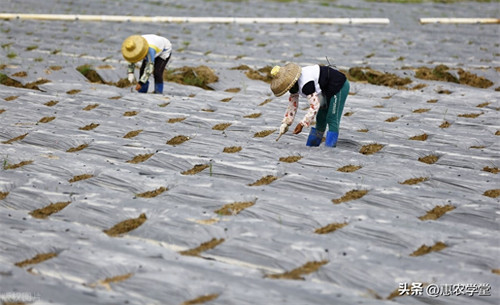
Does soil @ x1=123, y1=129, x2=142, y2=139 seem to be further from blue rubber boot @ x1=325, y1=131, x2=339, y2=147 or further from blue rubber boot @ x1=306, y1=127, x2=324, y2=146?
blue rubber boot @ x1=325, y1=131, x2=339, y2=147

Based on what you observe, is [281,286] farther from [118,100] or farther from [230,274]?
[118,100]

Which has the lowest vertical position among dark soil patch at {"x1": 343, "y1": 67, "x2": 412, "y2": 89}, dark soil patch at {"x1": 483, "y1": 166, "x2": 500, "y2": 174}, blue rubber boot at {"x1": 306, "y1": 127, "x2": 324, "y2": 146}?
dark soil patch at {"x1": 483, "y1": 166, "x2": 500, "y2": 174}

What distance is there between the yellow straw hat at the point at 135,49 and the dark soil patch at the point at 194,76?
1209 millimetres

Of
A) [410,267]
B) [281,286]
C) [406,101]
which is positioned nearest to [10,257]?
[281,286]

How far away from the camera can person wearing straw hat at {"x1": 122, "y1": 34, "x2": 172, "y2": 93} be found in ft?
25.1

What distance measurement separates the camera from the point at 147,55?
305 inches

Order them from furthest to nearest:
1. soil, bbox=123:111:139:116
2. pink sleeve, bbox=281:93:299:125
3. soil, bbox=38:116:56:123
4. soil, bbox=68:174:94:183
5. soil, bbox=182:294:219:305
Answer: soil, bbox=123:111:139:116, soil, bbox=38:116:56:123, pink sleeve, bbox=281:93:299:125, soil, bbox=68:174:94:183, soil, bbox=182:294:219:305

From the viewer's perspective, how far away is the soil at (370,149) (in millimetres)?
5879

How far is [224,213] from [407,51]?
746 centimetres

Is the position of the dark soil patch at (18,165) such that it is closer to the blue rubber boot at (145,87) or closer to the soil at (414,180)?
the blue rubber boot at (145,87)

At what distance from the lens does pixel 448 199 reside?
4.66 m

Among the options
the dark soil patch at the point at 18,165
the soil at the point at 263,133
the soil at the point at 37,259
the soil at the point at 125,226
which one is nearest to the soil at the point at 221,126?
the soil at the point at 263,133

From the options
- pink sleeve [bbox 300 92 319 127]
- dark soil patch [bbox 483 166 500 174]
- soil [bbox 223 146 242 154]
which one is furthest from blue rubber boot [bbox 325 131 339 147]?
dark soil patch [bbox 483 166 500 174]

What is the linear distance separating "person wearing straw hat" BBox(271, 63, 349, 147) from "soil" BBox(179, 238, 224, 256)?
1691 mm
